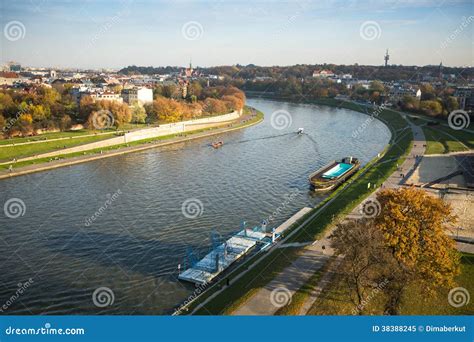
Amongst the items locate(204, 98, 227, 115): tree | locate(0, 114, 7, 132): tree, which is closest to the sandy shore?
locate(204, 98, 227, 115): tree

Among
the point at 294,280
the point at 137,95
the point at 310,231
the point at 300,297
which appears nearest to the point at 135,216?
the point at 310,231

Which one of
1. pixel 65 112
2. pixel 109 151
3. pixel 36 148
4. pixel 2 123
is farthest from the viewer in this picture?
pixel 65 112

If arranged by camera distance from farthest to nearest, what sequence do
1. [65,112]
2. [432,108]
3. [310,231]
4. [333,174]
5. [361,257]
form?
[432,108] → [65,112] → [333,174] → [310,231] → [361,257]

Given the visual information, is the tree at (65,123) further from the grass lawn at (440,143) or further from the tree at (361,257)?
the tree at (361,257)

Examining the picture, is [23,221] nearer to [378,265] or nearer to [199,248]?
[199,248]

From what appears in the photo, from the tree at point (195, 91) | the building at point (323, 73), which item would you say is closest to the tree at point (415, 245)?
the tree at point (195, 91)

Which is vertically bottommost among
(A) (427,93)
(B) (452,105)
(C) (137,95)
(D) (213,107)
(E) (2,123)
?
(E) (2,123)

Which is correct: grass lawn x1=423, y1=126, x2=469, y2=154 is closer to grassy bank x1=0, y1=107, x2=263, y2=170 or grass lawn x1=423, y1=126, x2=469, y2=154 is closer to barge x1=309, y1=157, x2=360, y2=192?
barge x1=309, y1=157, x2=360, y2=192

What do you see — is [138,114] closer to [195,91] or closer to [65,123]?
[65,123]
